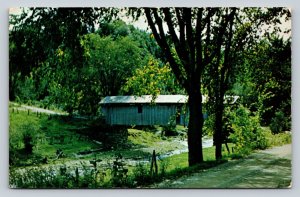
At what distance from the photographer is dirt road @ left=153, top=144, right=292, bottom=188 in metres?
5.21

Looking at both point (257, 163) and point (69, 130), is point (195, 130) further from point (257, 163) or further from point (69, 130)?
point (69, 130)

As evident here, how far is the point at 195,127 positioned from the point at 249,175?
585 mm

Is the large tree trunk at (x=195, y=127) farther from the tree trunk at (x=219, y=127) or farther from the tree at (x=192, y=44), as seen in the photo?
the tree trunk at (x=219, y=127)

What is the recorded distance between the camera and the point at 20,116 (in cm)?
523

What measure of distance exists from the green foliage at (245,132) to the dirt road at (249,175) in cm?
10

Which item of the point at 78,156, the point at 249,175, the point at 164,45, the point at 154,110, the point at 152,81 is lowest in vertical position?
the point at 249,175

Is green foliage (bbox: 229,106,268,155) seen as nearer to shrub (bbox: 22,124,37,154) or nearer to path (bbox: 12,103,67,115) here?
path (bbox: 12,103,67,115)

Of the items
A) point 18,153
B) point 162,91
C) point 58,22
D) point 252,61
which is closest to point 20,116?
point 18,153

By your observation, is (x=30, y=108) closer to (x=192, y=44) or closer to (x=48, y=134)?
(x=48, y=134)

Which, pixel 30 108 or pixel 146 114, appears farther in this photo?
pixel 146 114

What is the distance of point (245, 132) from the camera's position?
5.40m

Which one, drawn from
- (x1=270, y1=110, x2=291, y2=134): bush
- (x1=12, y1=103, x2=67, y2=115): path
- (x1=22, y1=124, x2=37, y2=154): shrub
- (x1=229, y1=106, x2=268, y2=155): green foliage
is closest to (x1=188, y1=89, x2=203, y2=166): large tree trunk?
(x1=229, y1=106, x2=268, y2=155): green foliage

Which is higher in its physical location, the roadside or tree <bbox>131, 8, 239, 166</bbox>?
tree <bbox>131, 8, 239, 166</bbox>

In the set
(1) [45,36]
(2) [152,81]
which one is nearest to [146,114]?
(2) [152,81]
